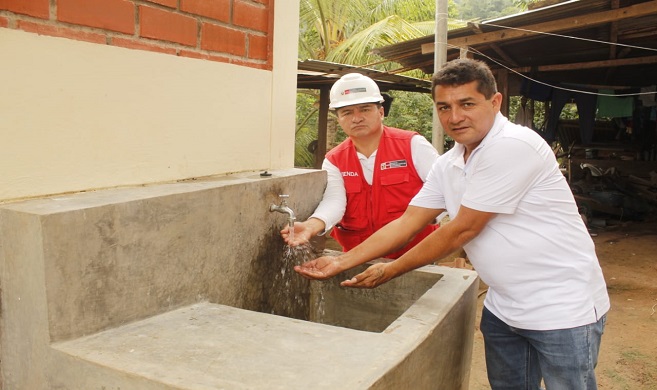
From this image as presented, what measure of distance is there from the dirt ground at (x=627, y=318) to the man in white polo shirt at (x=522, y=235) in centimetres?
Answer: 227

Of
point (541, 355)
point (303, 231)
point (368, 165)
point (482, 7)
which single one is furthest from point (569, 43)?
point (482, 7)

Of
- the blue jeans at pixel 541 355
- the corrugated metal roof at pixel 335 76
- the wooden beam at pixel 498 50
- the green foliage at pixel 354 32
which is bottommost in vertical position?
the blue jeans at pixel 541 355

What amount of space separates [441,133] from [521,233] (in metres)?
4.54

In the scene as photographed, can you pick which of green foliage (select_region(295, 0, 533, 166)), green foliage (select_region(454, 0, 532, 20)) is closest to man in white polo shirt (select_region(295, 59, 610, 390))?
green foliage (select_region(295, 0, 533, 166))

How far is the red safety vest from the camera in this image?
3305 mm

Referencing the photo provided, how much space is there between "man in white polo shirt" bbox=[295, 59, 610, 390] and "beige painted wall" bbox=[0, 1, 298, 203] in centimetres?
100

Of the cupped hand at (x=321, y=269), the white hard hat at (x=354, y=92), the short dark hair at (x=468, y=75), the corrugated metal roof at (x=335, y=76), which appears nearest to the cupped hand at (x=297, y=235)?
the cupped hand at (x=321, y=269)

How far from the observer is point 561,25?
621cm

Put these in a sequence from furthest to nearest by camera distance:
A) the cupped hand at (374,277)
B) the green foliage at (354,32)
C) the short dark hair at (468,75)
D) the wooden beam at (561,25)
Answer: the green foliage at (354,32)
the wooden beam at (561,25)
the cupped hand at (374,277)
the short dark hair at (468,75)

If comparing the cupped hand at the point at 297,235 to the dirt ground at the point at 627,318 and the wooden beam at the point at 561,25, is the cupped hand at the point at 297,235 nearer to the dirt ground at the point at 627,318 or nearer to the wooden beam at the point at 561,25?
the dirt ground at the point at 627,318

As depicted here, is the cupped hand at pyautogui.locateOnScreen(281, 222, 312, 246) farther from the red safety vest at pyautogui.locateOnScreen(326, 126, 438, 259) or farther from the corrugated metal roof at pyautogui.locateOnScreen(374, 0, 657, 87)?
the corrugated metal roof at pyautogui.locateOnScreen(374, 0, 657, 87)

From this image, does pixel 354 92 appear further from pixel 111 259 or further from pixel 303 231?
pixel 111 259

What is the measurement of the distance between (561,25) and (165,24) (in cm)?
542

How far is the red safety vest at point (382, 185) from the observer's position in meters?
3.30
